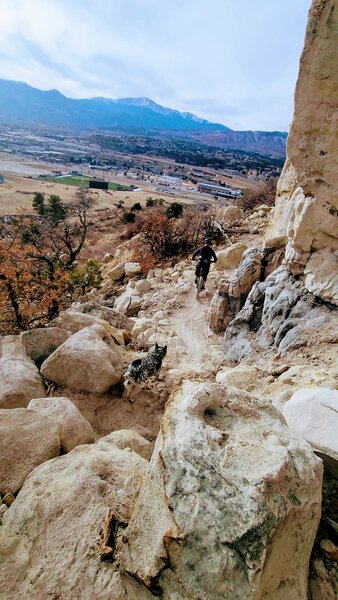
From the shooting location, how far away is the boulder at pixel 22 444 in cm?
→ 421

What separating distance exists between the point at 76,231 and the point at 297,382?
26732 mm

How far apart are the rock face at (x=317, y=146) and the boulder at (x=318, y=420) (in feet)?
12.4

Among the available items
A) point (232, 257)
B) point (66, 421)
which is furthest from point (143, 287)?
point (66, 421)

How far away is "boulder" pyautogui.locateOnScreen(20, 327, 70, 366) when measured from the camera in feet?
26.7

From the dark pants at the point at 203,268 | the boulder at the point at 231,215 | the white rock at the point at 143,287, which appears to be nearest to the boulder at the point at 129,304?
the white rock at the point at 143,287

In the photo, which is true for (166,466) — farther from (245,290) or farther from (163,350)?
(245,290)

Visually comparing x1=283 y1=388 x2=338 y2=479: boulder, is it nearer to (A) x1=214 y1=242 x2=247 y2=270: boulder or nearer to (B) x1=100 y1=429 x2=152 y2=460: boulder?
(B) x1=100 y1=429 x2=152 y2=460: boulder

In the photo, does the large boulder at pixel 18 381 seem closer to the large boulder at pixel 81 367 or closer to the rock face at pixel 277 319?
the large boulder at pixel 81 367

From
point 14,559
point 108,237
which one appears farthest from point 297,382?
point 108,237

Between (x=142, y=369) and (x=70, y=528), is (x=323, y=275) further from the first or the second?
(x=70, y=528)

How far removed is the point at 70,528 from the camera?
127 inches

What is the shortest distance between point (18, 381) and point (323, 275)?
7.11 metres

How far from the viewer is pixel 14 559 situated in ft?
10.2

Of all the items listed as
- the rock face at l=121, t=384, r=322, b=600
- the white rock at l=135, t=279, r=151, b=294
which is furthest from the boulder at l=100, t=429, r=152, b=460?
the white rock at l=135, t=279, r=151, b=294
